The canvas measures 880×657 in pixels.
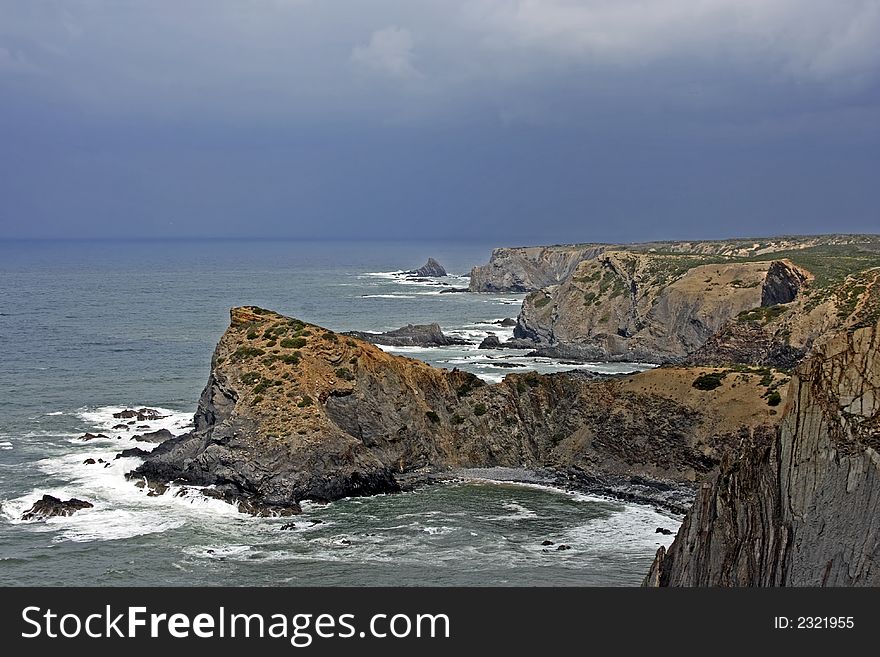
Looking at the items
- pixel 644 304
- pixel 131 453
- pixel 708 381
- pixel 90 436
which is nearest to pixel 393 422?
pixel 131 453

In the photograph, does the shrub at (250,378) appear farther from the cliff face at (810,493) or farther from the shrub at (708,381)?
the cliff face at (810,493)

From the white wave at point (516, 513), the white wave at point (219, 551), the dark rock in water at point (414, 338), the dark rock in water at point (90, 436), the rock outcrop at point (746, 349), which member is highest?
the rock outcrop at point (746, 349)

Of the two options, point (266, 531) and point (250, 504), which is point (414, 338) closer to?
point (250, 504)

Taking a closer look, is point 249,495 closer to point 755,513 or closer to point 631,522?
point 631,522

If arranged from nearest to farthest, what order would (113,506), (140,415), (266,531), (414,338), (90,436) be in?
(266,531) → (113,506) → (90,436) → (140,415) → (414,338)

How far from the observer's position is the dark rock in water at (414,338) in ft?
394

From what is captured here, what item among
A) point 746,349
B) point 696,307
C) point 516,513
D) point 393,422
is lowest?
point 516,513

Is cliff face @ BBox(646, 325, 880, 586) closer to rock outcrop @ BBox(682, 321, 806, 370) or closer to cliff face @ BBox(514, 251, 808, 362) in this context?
rock outcrop @ BBox(682, 321, 806, 370)

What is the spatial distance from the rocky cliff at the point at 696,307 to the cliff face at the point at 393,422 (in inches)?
1124

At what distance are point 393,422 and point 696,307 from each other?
62423mm

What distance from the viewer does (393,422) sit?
60.2 m

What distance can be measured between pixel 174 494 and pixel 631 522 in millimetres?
25750

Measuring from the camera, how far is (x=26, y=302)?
17462 centimetres

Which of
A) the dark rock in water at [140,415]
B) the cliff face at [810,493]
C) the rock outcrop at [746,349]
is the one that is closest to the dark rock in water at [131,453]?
the dark rock in water at [140,415]
